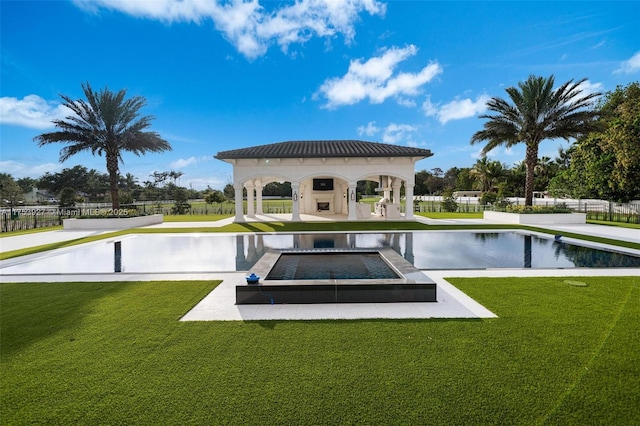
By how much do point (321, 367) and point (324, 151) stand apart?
20491 millimetres

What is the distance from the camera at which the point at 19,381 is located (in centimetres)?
343

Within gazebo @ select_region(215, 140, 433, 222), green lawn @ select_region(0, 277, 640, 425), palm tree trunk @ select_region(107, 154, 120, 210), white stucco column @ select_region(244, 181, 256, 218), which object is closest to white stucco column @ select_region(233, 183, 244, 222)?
gazebo @ select_region(215, 140, 433, 222)

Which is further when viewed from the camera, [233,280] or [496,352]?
[233,280]

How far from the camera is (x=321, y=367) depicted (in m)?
3.64

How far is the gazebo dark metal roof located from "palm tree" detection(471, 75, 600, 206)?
609 cm

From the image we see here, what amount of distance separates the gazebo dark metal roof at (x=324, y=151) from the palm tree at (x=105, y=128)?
6.44 metres

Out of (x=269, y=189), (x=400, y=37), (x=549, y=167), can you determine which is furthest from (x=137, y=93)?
(x=549, y=167)

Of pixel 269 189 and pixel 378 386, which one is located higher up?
pixel 269 189

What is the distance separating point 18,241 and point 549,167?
217 feet

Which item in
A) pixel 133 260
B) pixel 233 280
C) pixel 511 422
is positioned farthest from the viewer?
pixel 133 260

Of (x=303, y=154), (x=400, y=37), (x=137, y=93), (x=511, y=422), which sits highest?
(x=400, y=37)

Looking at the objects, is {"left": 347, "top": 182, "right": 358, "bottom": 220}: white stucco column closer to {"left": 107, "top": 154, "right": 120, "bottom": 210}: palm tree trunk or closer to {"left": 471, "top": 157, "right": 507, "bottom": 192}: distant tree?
{"left": 107, "top": 154, "right": 120, "bottom": 210}: palm tree trunk

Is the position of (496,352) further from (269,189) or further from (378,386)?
(269,189)

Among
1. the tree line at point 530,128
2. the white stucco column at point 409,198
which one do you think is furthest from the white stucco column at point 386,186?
the tree line at point 530,128
